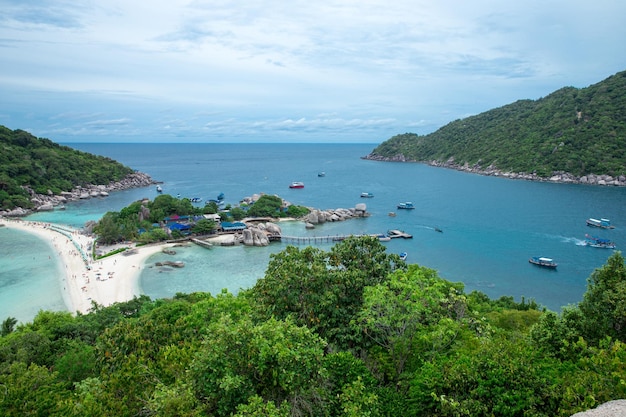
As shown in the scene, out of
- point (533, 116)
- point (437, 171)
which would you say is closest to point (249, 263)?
point (437, 171)

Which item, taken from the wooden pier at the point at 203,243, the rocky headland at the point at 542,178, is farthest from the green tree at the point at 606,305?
the rocky headland at the point at 542,178

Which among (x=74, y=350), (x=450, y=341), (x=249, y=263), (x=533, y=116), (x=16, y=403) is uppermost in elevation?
(x=533, y=116)

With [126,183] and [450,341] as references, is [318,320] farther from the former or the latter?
[126,183]

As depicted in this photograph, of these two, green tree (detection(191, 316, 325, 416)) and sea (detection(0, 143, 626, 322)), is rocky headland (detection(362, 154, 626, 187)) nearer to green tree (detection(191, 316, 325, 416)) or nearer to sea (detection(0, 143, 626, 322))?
sea (detection(0, 143, 626, 322))

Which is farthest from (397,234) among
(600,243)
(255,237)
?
(600,243)

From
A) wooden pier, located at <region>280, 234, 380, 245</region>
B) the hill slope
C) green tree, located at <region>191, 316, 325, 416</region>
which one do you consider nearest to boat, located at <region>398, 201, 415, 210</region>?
wooden pier, located at <region>280, 234, 380, 245</region>

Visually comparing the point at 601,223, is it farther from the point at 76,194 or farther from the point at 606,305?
the point at 76,194
